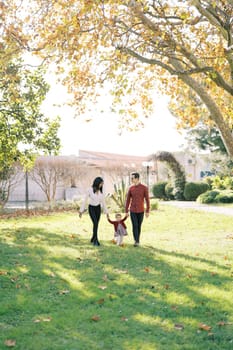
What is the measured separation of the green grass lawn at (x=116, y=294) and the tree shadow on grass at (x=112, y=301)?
0.01m

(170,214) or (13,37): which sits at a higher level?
(13,37)

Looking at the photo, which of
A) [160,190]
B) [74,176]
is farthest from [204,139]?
[74,176]

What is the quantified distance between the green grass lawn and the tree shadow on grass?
1 cm

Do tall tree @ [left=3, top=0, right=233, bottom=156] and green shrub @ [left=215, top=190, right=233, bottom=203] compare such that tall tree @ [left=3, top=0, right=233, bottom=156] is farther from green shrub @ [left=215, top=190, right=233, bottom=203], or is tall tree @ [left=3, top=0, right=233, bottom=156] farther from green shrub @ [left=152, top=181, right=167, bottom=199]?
green shrub @ [left=152, top=181, right=167, bottom=199]

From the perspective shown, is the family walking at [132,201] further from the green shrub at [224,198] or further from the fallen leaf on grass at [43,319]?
the green shrub at [224,198]

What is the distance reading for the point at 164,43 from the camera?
9.78 meters

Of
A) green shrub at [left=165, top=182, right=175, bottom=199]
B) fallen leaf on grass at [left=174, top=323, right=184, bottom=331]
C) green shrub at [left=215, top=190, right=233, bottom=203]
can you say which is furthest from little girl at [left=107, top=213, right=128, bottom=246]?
green shrub at [left=165, top=182, right=175, bottom=199]

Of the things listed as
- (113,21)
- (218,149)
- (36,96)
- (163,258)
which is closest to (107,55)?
(113,21)

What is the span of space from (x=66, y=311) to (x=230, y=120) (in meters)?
10.8

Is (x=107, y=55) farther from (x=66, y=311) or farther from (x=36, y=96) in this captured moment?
(x=36, y=96)

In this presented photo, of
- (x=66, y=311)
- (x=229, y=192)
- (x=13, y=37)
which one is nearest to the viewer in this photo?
(x=66, y=311)

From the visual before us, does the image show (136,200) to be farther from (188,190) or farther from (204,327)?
(188,190)

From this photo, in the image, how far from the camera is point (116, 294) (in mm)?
6738

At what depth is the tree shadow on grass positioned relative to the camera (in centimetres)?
491
